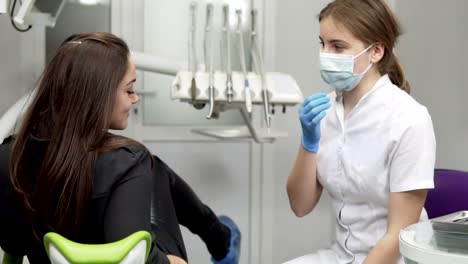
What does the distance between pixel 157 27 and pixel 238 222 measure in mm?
1027

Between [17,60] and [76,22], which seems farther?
[76,22]

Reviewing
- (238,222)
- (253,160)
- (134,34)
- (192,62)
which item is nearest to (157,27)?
(134,34)

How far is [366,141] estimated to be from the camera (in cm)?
157

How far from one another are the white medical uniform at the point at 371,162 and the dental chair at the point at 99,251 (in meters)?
0.77

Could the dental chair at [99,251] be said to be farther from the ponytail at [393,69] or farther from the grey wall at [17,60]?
the grey wall at [17,60]

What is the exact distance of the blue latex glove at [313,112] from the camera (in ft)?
4.87

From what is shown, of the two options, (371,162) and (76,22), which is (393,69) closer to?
(371,162)

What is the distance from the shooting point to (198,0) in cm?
274

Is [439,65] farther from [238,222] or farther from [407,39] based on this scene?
[238,222]

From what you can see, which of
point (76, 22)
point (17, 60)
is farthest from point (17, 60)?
point (76, 22)

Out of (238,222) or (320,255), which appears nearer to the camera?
(320,255)

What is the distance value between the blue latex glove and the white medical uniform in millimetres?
114

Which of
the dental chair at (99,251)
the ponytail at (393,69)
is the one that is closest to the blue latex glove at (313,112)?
the ponytail at (393,69)

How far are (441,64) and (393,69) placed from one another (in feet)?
3.71
